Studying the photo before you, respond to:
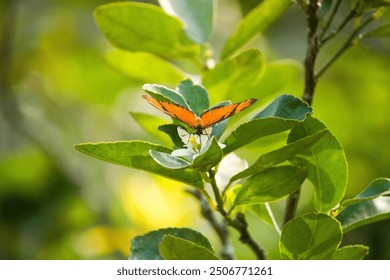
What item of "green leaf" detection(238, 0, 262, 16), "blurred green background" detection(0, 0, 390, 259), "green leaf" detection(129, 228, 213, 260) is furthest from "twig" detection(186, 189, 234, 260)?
"green leaf" detection(238, 0, 262, 16)

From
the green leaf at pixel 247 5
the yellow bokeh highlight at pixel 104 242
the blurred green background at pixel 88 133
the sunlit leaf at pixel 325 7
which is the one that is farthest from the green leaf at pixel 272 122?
the green leaf at pixel 247 5

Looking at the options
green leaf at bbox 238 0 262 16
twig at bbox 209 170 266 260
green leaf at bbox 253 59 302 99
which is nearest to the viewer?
twig at bbox 209 170 266 260

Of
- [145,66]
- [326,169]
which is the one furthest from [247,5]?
[326,169]

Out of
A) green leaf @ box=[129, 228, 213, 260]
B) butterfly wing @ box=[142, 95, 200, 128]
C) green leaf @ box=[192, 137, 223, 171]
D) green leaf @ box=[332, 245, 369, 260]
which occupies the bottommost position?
green leaf @ box=[332, 245, 369, 260]

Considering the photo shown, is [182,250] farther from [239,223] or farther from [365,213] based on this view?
[365,213]

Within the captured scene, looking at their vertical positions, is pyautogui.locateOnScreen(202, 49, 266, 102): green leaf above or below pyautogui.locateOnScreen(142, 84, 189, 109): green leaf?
above

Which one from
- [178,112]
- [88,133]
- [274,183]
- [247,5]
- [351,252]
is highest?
[247,5]

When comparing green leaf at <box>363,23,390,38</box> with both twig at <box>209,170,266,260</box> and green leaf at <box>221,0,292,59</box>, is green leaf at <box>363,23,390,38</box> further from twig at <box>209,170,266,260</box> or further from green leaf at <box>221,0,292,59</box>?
twig at <box>209,170,266,260</box>
